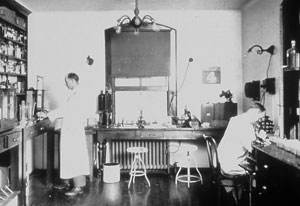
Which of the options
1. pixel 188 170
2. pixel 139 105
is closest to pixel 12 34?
pixel 139 105

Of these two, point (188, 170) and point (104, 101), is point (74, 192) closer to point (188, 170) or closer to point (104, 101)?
point (188, 170)

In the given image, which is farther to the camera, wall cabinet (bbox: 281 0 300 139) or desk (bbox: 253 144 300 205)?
wall cabinet (bbox: 281 0 300 139)

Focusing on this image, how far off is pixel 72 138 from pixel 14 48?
193 centimetres

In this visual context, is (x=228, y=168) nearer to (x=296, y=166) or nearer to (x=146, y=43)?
(x=296, y=166)

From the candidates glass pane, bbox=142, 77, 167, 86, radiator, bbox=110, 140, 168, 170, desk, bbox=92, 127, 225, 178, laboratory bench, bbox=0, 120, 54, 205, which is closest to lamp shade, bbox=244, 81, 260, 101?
desk, bbox=92, 127, 225, 178

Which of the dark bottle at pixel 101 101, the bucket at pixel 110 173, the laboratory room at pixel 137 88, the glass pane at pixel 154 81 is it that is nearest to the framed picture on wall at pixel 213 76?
the laboratory room at pixel 137 88

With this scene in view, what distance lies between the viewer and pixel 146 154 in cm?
643

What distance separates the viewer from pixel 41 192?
201 inches

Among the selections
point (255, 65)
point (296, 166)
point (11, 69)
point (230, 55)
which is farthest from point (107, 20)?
point (296, 166)

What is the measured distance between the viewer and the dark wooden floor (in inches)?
181

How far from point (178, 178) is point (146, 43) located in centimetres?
245

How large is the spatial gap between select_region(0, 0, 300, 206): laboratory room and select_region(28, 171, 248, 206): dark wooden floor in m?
0.01

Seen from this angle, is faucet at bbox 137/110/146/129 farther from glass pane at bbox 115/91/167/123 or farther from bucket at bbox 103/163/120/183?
bucket at bbox 103/163/120/183

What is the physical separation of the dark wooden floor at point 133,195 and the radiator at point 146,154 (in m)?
0.61
